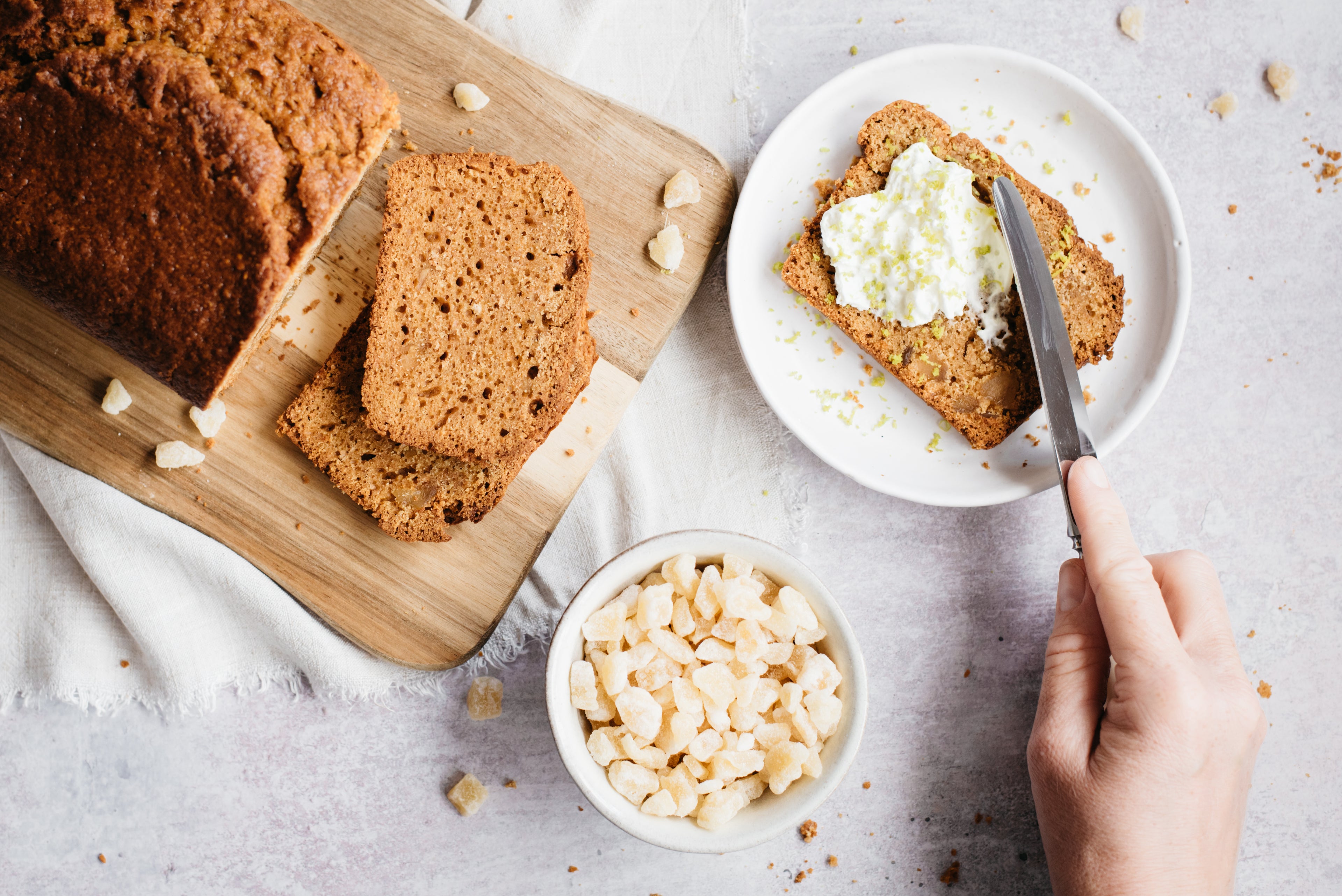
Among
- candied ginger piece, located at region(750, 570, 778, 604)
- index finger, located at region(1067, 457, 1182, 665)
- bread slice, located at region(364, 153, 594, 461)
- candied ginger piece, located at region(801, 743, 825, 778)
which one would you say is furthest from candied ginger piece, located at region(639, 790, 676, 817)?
index finger, located at region(1067, 457, 1182, 665)

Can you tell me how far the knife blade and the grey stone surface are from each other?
39 cm

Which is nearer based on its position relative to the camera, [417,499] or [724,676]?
[724,676]

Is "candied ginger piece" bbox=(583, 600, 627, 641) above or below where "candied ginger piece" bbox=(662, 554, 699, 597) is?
below

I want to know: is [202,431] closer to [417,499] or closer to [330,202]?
[417,499]

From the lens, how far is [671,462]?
2555mm

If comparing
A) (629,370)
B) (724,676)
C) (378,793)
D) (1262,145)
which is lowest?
(378,793)

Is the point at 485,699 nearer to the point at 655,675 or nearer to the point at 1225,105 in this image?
the point at 655,675

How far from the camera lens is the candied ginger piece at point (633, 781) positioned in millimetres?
2168

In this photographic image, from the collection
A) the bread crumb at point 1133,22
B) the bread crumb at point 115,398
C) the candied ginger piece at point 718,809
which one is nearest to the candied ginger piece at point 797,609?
the candied ginger piece at point 718,809

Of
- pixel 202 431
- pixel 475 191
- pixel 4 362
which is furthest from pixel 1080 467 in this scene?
pixel 4 362

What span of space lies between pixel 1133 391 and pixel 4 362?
10.8 feet

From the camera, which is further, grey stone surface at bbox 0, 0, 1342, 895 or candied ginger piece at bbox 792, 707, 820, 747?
grey stone surface at bbox 0, 0, 1342, 895

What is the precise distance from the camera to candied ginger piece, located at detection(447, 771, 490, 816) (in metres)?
2.50

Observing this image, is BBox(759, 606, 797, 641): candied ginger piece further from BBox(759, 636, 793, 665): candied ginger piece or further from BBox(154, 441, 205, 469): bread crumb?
BBox(154, 441, 205, 469): bread crumb
